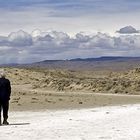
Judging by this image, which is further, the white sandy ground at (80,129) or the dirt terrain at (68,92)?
the dirt terrain at (68,92)

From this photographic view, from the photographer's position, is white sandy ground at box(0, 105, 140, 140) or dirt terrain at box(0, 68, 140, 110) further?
dirt terrain at box(0, 68, 140, 110)

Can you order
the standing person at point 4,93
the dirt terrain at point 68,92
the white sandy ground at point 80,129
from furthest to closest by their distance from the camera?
1. the dirt terrain at point 68,92
2. the standing person at point 4,93
3. the white sandy ground at point 80,129

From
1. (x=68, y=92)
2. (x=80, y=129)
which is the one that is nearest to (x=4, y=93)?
(x=80, y=129)

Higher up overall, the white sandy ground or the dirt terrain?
the white sandy ground

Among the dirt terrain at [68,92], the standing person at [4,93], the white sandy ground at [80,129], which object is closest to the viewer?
the white sandy ground at [80,129]

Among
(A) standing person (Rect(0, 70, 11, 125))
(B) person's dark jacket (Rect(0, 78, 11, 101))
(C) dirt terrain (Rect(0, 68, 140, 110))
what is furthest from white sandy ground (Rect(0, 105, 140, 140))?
(C) dirt terrain (Rect(0, 68, 140, 110))

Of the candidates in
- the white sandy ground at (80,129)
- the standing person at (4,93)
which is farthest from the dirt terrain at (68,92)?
the standing person at (4,93)

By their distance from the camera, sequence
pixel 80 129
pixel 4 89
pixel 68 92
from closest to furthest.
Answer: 1. pixel 80 129
2. pixel 4 89
3. pixel 68 92

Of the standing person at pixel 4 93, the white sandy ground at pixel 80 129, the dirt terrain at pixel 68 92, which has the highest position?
the standing person at pixel 4 93

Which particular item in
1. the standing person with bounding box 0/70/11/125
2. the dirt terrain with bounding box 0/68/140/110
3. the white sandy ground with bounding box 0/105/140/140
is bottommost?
the dirt terrain with bounding box 0/68/140/110

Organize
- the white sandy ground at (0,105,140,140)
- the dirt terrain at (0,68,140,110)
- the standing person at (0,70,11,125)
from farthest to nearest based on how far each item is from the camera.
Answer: the dirt terrain at (0,68,140,110) < the standing person at (0,70,11,125) < the white sandy ground at (0,105,140,140)

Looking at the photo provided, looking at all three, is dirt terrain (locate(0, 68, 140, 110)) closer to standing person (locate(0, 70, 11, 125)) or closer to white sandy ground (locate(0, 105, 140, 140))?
white sandy ground (locate(0, 105, 140, 140))

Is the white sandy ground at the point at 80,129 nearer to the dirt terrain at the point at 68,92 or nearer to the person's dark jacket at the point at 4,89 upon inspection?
the person's dark jacket at the point at 4,89

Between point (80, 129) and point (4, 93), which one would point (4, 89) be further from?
point (80, 129)
